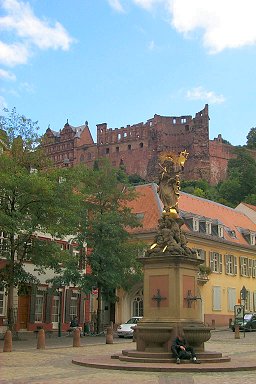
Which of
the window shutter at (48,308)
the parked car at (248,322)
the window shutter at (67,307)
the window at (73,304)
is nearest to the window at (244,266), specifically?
the parked car at (248,322)

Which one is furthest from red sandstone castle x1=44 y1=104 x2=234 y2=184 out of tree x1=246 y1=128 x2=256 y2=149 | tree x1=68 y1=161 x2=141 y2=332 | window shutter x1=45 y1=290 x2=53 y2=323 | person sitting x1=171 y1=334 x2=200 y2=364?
person sitting x1=171 y1=334 x2=200 y2=364

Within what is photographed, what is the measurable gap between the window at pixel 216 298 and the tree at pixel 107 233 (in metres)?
12.6

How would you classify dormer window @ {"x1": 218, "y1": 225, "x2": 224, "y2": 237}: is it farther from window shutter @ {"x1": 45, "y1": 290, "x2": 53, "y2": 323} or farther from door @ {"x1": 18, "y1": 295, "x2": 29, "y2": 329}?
door @ {"x1": 18, "y1": 295, "x2": 29, "y2": 329}

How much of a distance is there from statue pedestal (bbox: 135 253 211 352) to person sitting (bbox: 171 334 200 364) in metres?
0.68

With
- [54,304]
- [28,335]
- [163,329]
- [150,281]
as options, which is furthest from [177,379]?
[54,304]

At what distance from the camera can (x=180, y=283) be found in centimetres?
1766

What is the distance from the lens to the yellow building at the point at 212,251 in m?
46.3

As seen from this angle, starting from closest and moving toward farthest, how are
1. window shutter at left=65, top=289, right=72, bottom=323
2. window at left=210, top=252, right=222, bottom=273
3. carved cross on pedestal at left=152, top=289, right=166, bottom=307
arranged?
1. carved cross on pedestal at left=152, top=289, right=166, bottom=307
2. window shutter at left=65, top=289, right=72, bottom=323
3. window at left=210, top=252, right=222, bottom=273

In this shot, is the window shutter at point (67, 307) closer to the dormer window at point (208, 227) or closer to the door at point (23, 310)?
the door at point (23, 310)

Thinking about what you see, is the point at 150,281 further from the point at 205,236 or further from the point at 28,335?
the point at 205,236

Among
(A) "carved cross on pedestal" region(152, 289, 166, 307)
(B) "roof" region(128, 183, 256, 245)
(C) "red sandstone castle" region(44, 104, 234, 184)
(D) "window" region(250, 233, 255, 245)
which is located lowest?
(A) "carved cross on pedestal" region(152, 289, 166, 307)

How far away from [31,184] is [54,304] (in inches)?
552

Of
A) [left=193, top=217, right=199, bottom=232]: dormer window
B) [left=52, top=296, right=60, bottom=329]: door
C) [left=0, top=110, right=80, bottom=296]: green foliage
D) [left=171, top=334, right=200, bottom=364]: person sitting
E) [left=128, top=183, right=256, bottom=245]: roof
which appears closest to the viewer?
[left=171, top=334, right=200, bottom=364]: person sitting

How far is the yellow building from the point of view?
46312 mm
